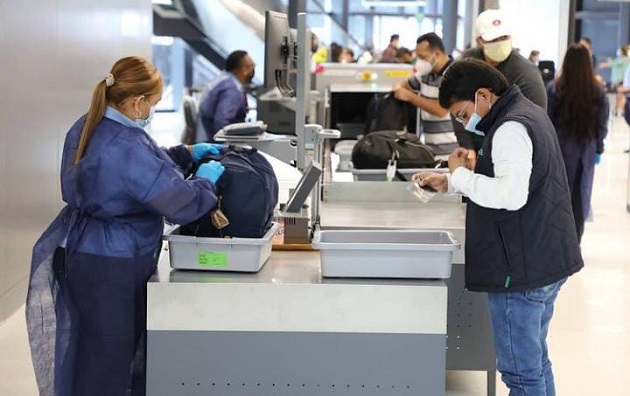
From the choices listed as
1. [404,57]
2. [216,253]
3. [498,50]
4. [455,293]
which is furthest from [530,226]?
[404,57]

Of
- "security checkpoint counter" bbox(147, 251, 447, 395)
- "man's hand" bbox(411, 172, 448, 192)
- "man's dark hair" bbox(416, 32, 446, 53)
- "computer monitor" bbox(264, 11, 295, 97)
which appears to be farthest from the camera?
"man's dark hair" bbox(416, 32, 446, 53)

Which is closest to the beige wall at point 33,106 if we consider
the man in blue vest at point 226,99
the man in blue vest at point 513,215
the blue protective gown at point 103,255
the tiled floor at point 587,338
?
the tiled floor at point 587,338

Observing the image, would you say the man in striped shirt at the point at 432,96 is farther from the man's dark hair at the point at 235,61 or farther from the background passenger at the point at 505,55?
the man's dark hair at the point at 235,61

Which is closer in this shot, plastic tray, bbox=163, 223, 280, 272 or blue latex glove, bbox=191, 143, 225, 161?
plastic tray, bbox=163, 223, 280, 272

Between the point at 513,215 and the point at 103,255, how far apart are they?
44.9 inches

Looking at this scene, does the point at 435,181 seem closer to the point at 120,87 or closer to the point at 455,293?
the point at 455,293

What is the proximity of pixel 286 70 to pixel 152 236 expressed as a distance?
3.36ft

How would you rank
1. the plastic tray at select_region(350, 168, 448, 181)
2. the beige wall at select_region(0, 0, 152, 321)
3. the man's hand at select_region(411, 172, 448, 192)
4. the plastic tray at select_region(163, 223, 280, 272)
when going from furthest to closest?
1. the beige wall at select_region(0, 0, 152, 321)
2. the plastic tray at select_region(350, 168, 448, 181)
3. the man's hand at select_region(411, 172, 448, 192)
4. the plastic tray at select_region(163, 223, 280, 272)

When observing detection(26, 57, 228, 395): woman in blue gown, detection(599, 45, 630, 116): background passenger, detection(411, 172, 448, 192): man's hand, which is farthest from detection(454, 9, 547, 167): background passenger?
detection(599, 45, 630, 116): background passenger

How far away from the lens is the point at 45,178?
607 centimetres

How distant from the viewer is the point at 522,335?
2.97m

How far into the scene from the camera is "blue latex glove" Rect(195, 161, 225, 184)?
9.70 feet

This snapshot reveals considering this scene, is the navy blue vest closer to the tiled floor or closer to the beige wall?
the tiled floor

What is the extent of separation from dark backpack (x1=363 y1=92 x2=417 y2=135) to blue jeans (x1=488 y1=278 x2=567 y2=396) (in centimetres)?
429
